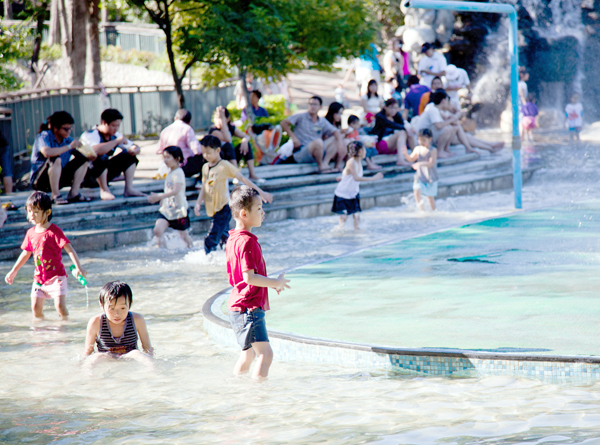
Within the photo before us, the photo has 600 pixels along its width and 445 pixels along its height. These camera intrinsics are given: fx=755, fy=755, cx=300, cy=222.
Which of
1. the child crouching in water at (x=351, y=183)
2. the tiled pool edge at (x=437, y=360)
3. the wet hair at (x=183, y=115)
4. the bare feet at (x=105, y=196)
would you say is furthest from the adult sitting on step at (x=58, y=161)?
the tiled pool edge at (x=437, y=360)

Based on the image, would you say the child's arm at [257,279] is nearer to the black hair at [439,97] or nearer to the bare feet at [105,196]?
the bare feet at [105,196]

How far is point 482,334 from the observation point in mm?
5773

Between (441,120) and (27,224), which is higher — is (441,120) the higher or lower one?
the higher one

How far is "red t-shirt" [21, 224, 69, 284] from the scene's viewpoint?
22.3 feet

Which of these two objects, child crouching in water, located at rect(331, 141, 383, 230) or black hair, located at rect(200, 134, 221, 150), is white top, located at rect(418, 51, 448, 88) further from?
black hair, located at rect(200, 134, 221, 150)

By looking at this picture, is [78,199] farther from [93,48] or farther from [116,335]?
[93,48]

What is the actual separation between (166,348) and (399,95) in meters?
14.8

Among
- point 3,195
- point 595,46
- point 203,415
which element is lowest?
point 203,415

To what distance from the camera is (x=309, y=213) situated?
43.2 feet

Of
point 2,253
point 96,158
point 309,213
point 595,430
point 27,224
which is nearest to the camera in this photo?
point 595,430

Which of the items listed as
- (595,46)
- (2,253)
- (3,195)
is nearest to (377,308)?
(2,253)

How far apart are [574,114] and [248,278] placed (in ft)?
59.7

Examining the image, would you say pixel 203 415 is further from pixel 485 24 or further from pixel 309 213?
pixel 485 24

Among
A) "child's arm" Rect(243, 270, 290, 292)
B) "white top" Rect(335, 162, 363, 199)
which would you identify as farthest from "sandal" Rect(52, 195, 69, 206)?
"child's arm" Rect(243, 270, 290, 292)
